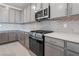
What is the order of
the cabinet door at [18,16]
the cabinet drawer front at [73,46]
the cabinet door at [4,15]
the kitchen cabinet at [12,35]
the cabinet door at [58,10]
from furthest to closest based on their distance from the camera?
the cabinet door at [4,15] < the cabinet door at [18,16] < the kitchen cabinet at [12,35] < the cabinet door at [58,10] < the cabinet drawer front at [73,46]

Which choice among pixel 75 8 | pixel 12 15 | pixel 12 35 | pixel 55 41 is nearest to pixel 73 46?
pixel 55 41

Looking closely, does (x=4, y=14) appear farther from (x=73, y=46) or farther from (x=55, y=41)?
(x=73, y=46)

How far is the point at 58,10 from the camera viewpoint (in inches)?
82.1

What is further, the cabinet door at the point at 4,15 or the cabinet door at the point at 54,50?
the cabinet door at the point at 4,15

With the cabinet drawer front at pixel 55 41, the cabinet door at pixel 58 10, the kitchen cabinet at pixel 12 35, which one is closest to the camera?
the cabinet drawer front at pixel 55 41

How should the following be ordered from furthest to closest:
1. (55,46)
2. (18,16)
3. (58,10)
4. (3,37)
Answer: (18,16), (3,37), (58,10), (55,46)

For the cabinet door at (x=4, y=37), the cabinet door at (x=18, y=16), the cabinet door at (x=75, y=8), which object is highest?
the cabinet door at (x=18, y=16)

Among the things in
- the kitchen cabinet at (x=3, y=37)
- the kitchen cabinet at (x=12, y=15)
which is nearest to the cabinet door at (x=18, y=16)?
the kitchen cabinet at (x=12, y=15)

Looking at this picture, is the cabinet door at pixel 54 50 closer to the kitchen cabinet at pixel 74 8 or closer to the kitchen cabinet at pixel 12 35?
Result: the kitchen cabinet at pixel 74 8

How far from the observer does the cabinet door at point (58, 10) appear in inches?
74.2

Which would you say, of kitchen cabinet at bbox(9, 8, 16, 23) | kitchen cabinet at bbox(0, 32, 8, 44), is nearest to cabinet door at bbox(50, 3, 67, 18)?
kitchen cabinet at bbox(0, 32, 8, 44)

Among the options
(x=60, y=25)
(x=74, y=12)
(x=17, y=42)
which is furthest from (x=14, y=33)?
(x=74, y=12)

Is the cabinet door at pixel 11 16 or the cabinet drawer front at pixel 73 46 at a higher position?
the cabinet door at pixel 11 16

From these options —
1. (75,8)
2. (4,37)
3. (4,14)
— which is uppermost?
(4,14)
